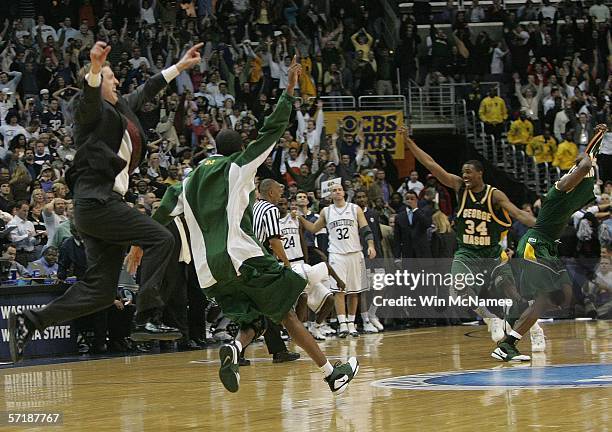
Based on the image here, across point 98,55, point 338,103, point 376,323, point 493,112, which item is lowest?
point 376,323

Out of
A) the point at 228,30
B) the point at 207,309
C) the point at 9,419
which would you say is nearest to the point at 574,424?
the point at 9,419

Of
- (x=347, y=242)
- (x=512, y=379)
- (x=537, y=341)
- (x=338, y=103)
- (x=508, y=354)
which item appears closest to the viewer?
(x=512, y=379)

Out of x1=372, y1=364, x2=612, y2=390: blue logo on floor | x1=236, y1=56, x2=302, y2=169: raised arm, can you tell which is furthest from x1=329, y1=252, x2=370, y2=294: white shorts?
x1=236, y1=56, x2=302, y2=169: raised arm

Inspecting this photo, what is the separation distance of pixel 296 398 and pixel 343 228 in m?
9.71

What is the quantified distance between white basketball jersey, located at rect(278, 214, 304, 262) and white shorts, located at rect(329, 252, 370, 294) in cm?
182

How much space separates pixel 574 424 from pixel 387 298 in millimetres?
13351

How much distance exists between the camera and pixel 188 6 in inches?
1082

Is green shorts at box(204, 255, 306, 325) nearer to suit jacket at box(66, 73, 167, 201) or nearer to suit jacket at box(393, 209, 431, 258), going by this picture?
suit jacket at box(66, 73, 167, 201)

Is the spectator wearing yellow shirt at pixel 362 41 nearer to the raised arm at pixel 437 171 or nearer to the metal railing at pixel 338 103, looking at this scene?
the metal railing at pixel 338 103

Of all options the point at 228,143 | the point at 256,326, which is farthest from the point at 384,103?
the point at 256,326

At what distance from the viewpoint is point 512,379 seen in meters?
10.2

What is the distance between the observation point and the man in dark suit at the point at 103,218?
315 inches

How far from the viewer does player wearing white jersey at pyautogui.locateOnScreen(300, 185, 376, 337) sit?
18.7 metres

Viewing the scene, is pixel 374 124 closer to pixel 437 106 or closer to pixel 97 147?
pixel 437 106
